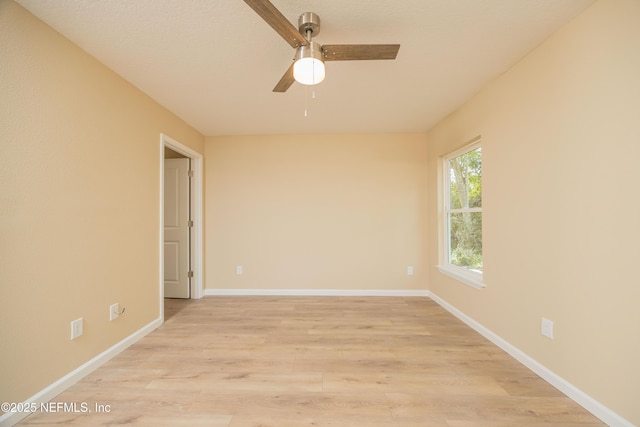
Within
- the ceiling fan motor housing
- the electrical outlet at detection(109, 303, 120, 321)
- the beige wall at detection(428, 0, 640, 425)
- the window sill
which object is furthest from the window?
the electrical outlet at detection(109, 303, 120, 321)

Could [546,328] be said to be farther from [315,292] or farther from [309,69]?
[315,292]

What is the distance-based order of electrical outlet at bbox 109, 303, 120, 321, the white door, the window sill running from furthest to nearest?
the white door → the window sill → electrical outlet at bbox 109, 303, 120, 321

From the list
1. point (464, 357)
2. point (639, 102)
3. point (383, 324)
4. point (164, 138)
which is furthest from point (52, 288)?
point (639, 102)

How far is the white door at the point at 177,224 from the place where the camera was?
3.76m

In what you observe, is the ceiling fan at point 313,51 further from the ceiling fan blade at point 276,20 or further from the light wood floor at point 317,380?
the light wood floor at point 317,380

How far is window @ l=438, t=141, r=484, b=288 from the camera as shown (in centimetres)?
281

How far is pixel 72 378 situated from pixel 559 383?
3.20 m

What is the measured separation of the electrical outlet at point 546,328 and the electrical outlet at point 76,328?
3222 mm

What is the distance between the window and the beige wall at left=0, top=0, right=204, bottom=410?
3.27m

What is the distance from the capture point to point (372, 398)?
5.44ft

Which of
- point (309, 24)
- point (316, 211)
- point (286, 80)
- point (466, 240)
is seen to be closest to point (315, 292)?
point (316, 211)

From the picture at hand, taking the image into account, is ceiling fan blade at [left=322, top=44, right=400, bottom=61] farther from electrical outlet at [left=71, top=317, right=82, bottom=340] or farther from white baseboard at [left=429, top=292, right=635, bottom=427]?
electrical outlet at [left=71, top=317, right=82, bottom=340]

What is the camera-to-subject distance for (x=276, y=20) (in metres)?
1.27

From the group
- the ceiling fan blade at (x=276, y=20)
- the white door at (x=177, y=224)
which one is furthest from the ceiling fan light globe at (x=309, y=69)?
the white door at (x=177, y=224)
